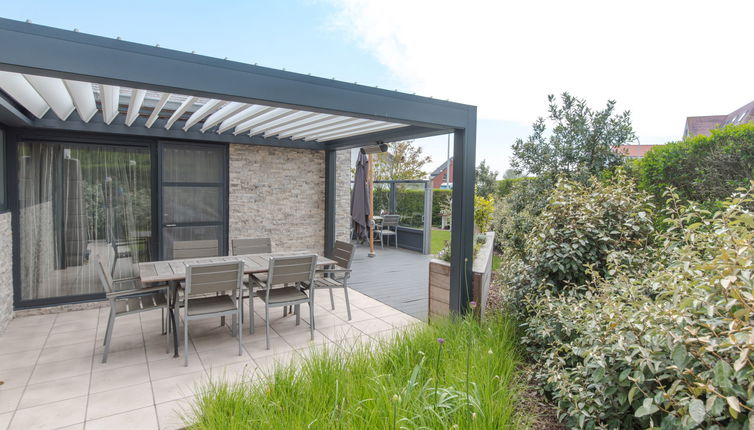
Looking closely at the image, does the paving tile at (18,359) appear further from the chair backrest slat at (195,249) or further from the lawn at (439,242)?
the lawn at (439,242)

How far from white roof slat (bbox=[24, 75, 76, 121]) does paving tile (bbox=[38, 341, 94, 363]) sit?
2475 mm

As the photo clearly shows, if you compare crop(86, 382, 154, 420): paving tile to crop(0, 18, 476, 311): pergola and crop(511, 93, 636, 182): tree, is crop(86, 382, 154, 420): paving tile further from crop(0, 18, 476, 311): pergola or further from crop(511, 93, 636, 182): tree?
crop(511, 93, 636, 182): tree

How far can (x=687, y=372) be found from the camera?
1.62 metres

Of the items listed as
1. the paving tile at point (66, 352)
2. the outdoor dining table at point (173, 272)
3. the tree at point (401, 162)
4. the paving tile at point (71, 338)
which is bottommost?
the paving tile at point (66, 352)

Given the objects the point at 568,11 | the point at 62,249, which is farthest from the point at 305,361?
the point at 568,11

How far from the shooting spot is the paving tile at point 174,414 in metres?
2.75

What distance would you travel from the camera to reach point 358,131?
589cm

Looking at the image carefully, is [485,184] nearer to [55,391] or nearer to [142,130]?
[142,130]

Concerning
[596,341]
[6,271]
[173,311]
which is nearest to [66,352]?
[173,311]

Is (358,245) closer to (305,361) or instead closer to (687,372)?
(305,361)

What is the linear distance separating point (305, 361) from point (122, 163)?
437cm

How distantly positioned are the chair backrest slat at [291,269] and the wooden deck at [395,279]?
1637 mm

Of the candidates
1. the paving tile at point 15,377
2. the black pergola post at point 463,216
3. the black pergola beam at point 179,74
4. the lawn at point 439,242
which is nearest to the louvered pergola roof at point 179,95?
the black pergola beam at point 179,74

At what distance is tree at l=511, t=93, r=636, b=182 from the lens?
4.93 m
